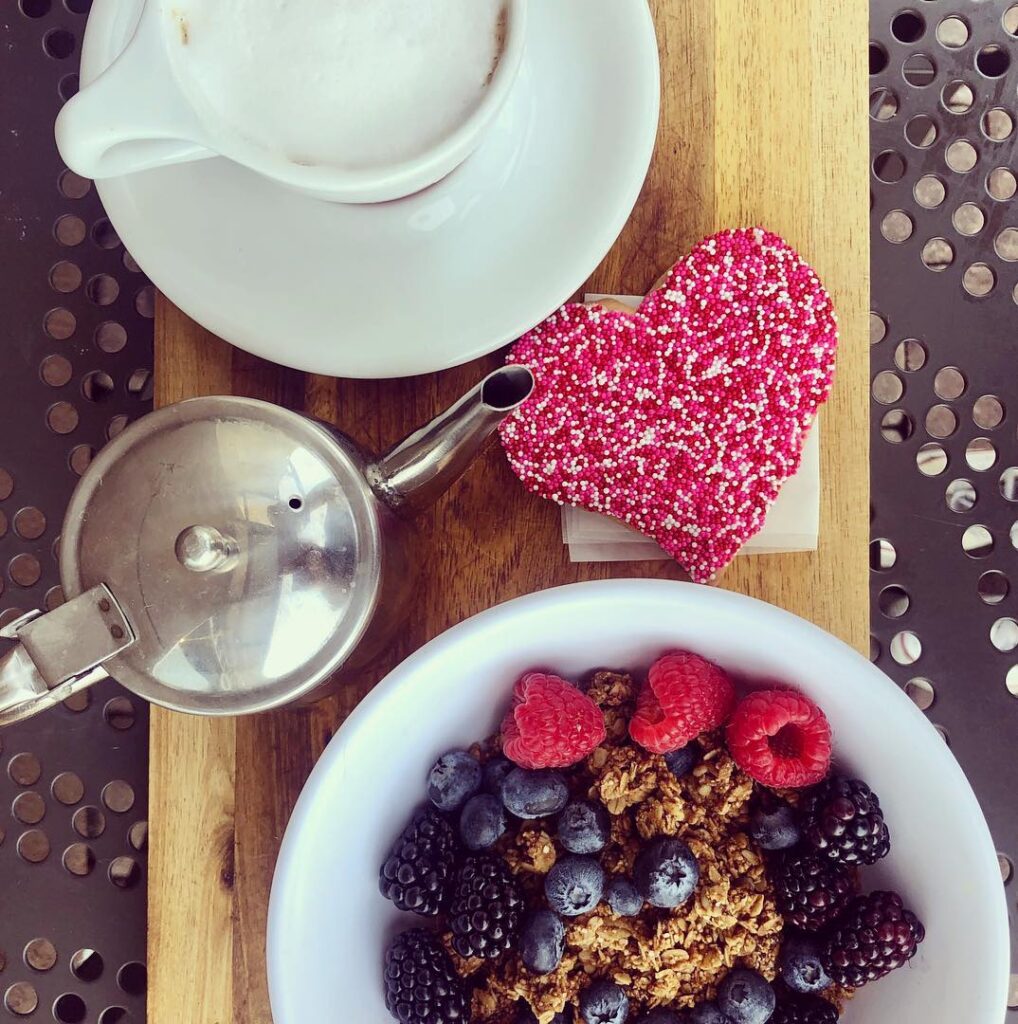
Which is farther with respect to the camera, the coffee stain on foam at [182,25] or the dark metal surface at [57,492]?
the dark metal surface at [57,492]

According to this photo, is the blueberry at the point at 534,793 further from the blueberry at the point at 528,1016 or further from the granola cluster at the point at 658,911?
the blueberry at the point at 528,1016

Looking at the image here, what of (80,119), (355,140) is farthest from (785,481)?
(80,119)

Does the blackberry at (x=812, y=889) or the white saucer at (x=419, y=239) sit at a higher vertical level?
the white saucer at (x=419, y=239)

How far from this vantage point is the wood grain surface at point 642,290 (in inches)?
28.1

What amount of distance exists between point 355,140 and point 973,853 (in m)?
0.53

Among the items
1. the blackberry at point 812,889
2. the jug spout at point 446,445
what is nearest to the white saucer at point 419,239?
the jug spout at point 446,445

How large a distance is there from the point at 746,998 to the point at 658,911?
0.07 m

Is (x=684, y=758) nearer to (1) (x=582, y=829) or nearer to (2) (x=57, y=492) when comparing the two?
(1) (x=582, y=829)

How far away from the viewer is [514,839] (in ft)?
2.13

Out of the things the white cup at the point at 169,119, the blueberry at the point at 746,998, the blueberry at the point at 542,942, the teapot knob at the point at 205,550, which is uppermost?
the white cup at the point at 169,119

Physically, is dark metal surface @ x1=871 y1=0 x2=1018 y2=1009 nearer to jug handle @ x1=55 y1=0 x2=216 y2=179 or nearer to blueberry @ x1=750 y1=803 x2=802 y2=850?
blueberry @ x1=750 y1=803 x2=802 y2=850

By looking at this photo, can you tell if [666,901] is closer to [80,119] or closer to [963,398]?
[963,398]

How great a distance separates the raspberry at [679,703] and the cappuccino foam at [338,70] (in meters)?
0.35

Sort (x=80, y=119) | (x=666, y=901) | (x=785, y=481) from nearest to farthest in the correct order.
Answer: (x=80, y=119)
(x=666, y=901)
(x=785, y=481)
